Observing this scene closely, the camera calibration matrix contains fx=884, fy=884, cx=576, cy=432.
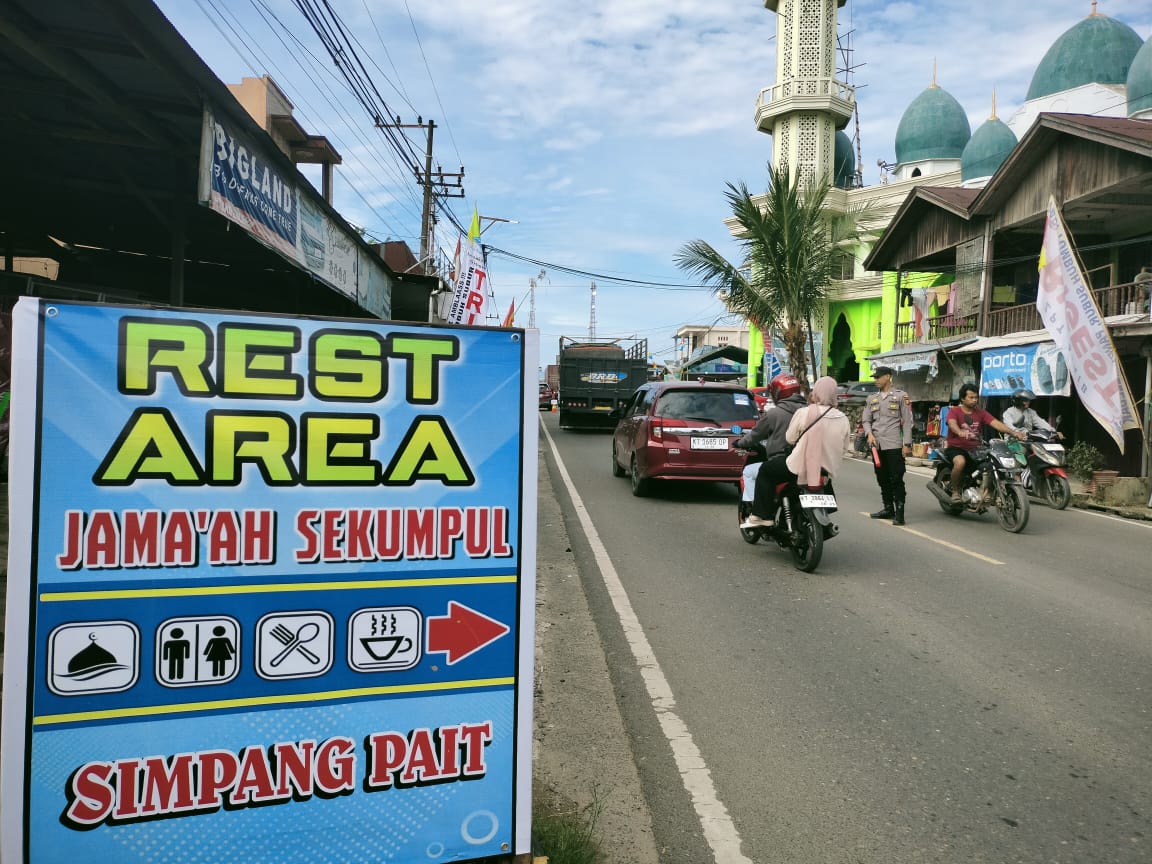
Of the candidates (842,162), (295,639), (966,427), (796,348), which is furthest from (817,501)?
(842,162)

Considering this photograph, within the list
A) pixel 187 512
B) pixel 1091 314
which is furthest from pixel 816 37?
pixel 187 512

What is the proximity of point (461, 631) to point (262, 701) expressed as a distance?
0.53 m

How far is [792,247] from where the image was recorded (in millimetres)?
24281

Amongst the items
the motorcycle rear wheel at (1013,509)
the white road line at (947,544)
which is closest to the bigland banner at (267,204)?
the white road line at (947,544)

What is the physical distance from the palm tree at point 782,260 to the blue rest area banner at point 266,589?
73.9ft

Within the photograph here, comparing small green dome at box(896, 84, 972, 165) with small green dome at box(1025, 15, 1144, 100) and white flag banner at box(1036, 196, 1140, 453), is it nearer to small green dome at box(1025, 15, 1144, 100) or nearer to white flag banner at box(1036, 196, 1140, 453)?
small green dome at box(1025, 15, 1144, 100)

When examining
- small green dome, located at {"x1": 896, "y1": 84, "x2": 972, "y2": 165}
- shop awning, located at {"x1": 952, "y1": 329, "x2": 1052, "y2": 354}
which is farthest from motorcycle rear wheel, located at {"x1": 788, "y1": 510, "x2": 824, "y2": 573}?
small green dome, located at {"x1": 896, "y1": 84, "x2": 972, "y2": 165}

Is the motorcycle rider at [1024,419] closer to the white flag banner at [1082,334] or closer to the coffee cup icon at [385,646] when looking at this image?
the white flag banner at [1082,334]

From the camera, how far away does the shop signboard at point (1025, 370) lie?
57.6 ft

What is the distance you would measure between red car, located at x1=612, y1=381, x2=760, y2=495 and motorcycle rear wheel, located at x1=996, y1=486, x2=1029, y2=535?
3.13m

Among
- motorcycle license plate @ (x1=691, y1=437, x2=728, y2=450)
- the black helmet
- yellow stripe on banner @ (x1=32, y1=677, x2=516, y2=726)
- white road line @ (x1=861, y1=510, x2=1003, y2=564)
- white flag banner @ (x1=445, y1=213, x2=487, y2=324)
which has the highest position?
white flag banner @ (x1=445, y1=213, x2=487, y2=324)

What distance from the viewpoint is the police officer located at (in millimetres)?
10516

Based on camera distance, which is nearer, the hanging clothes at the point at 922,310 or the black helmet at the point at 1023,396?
the black helmet at the point at 1023,396

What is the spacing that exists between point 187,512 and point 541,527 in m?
8.06
